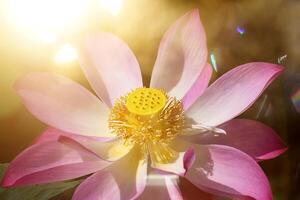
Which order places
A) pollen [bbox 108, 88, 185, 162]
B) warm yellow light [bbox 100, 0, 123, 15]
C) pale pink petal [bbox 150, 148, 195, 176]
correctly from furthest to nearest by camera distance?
warm yellow light [bbox 100, 0, 123, 15] → pollen [bbox 108, 88, 185, 162] → pale pink petal [bbox 150, 148, 195, 176]

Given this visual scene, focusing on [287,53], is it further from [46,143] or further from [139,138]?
[46,143]

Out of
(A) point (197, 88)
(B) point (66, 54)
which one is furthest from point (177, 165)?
(B) point (66, 54)

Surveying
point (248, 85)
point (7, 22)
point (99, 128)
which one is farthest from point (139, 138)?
point (7, 22)

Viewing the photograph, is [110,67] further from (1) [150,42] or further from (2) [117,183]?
(2) [117,183]

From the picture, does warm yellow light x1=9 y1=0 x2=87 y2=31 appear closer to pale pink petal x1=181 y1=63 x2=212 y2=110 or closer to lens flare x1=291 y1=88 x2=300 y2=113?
pale pink petal x1=181 y1=63 x2=212 y2=110

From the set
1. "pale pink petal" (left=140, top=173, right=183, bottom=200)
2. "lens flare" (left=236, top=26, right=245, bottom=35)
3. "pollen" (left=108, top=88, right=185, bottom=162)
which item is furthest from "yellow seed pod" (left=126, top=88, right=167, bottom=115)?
"lens flare" (left=236, top=26, right=245, bottom=35)
